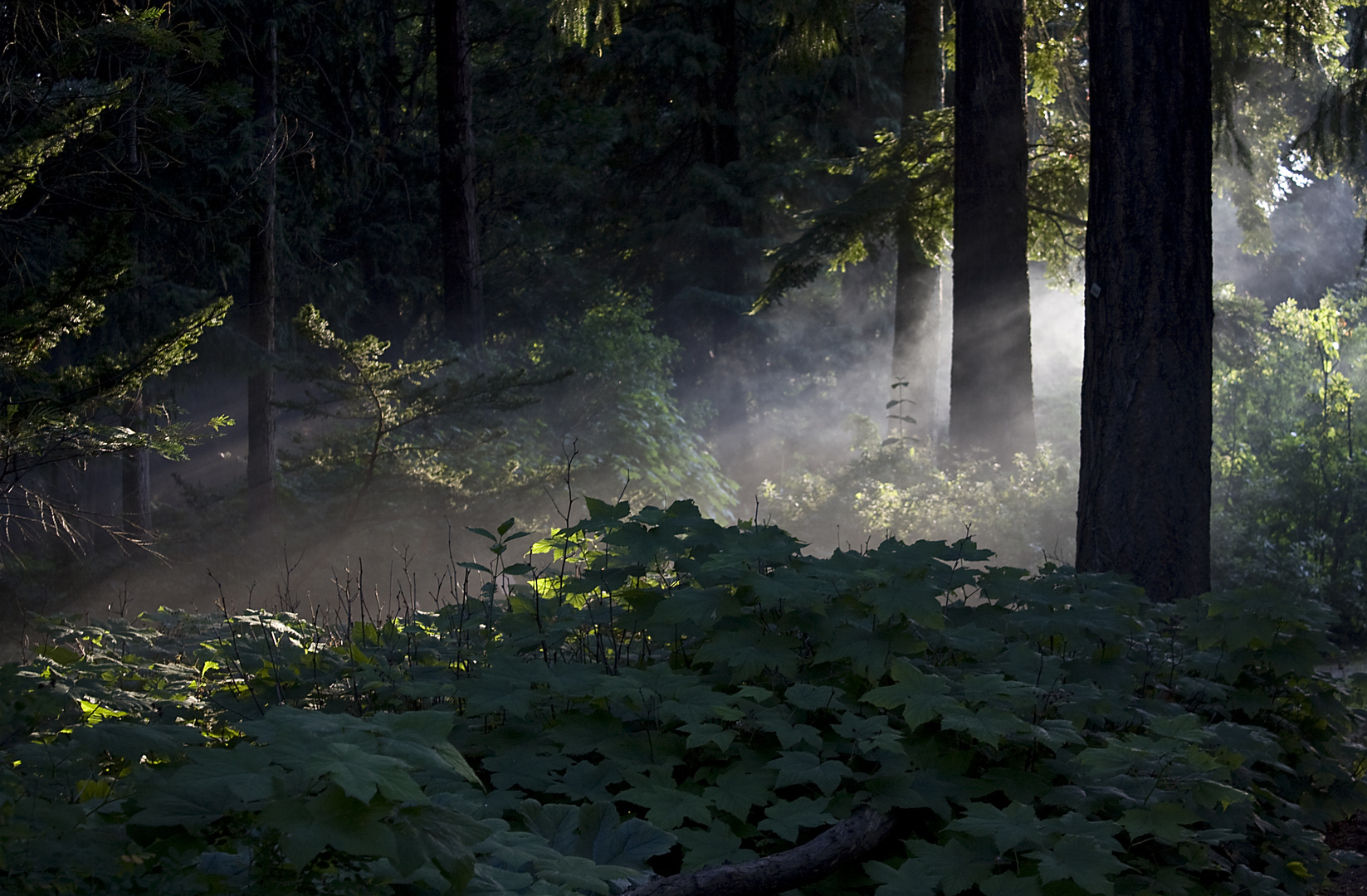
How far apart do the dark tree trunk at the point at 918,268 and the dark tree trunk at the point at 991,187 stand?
3384 mm

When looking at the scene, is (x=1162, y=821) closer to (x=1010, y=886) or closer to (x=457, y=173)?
(x=1010, y=886)

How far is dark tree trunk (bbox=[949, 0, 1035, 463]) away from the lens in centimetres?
1054

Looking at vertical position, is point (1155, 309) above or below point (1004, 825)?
above

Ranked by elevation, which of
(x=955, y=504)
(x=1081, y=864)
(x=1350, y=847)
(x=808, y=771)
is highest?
(x=808, y=771)

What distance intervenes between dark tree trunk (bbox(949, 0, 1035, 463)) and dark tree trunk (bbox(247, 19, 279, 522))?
310 inches

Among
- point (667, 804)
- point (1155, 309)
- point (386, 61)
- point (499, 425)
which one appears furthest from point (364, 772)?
point (386, 61)

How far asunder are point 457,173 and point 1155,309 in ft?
37.2

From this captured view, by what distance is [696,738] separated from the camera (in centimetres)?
269

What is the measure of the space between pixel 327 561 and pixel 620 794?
384 inches

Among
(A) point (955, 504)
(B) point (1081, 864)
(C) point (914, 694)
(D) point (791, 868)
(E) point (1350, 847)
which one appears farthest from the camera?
(A) point (955, 504)

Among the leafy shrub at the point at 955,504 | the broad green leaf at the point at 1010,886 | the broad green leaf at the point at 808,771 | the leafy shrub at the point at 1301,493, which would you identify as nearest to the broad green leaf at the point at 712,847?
the broad green leaf at the point at 808,771

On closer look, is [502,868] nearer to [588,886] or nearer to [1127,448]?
[588,886]

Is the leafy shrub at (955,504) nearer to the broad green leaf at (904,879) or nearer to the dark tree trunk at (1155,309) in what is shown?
the dark tree trunk at (1155,309)

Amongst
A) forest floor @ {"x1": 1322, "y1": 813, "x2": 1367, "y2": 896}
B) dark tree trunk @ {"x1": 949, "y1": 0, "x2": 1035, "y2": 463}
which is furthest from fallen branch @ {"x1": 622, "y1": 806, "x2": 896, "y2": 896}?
dark tree trunk @ {"x1": 949, "y1": 0, "x2": 1035, "y2": 463}
